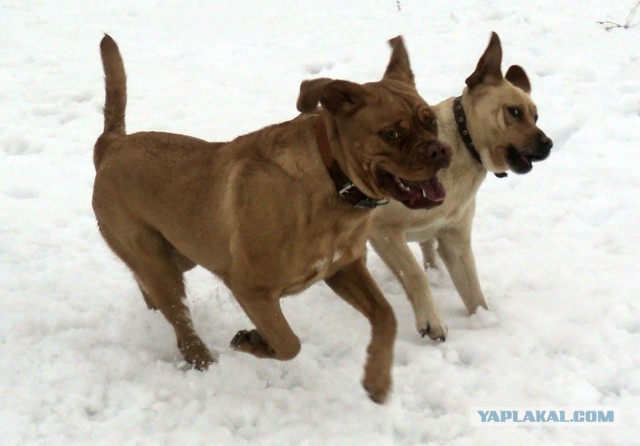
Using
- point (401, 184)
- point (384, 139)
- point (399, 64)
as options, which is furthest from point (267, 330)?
point (399, 64)

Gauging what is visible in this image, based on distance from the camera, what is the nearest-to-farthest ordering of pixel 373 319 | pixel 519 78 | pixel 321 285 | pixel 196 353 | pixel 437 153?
pixel 437 153, pixel 373 319, pixel 196 353, pixel 519 78, pixel 321 285

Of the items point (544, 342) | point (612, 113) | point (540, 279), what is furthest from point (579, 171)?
point (544, 342)

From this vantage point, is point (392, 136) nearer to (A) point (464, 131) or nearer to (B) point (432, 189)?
(B) point (432, 189)

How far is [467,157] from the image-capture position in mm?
4598

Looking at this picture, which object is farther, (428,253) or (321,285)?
(428,253)

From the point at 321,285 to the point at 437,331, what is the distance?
3.56ft

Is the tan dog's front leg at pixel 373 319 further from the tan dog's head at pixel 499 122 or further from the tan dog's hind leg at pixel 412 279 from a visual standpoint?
the tan dog's head at pixel 499 122

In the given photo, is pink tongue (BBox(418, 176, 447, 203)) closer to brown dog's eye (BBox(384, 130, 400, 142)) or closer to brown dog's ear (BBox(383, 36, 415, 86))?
brown dog's eye (BBox(384, 130, 400, 142))

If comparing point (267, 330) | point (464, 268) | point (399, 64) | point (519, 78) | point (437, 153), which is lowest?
point (464, 268)

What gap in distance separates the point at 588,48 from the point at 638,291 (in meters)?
4.90

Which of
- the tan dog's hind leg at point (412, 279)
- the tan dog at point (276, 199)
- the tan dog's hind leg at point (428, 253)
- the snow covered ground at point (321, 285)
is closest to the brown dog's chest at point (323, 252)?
the tan dog at point (276, 199)

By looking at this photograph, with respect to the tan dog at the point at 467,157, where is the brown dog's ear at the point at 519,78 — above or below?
above

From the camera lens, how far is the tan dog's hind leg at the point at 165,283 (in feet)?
13.9

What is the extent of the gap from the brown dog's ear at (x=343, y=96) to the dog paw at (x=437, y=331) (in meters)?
1.74
